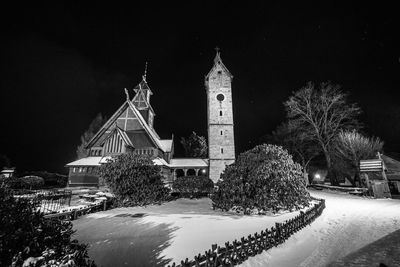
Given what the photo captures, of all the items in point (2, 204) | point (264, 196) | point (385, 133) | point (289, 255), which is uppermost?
point (385, 133)

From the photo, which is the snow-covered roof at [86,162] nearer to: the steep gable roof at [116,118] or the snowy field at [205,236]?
the steep gable roof at [116,118]

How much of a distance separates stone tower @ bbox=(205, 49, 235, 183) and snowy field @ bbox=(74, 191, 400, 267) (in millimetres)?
21130

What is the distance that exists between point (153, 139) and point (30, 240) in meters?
25.7

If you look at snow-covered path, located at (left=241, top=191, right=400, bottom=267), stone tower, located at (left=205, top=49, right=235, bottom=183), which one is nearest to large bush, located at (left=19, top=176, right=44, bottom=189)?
stone tower, located at (left=205, top=49, right=235, bottom=183)

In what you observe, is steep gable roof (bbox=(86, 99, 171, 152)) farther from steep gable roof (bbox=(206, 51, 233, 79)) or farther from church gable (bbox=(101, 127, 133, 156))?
steep gable roof (bbox=(206, 51, 233, 79))

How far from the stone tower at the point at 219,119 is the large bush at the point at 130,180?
57.8 ft

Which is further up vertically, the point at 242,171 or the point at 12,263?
the point at 242,171

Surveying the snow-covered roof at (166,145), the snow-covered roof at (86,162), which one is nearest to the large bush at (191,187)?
the snow-covered roof at (86,162)

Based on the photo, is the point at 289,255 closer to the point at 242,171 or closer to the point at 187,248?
the point at 187,248

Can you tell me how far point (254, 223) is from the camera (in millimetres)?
9008

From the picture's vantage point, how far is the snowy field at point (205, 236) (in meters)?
5.62

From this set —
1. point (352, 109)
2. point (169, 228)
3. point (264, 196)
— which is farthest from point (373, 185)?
point (169, 228)

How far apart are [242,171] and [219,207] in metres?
2.78

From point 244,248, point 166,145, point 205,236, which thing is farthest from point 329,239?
point 166,145
